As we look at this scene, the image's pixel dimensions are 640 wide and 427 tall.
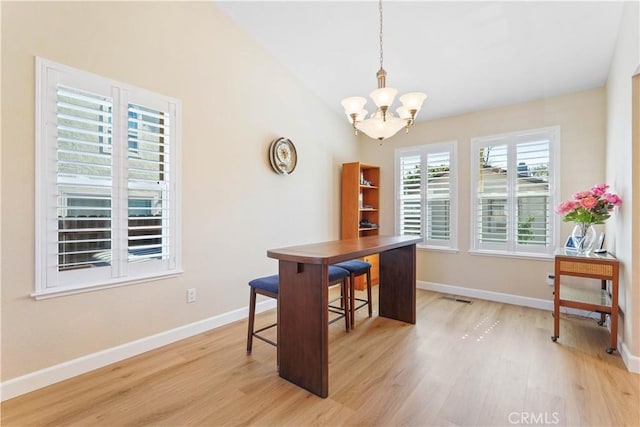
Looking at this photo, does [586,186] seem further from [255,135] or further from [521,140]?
[255,135]

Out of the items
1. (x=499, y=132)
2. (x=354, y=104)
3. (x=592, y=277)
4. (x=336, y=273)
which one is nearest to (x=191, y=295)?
(x=336, y=273)

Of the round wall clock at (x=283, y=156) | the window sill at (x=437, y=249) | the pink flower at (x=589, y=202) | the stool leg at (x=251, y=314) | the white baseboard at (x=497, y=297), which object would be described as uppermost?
the round wall clock at (x=283, y=156)

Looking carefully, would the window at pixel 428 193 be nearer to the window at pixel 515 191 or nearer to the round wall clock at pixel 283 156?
the window at pixel 515 191

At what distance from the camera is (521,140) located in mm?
3693

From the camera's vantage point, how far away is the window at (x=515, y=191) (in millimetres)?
3527

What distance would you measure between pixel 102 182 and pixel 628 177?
12.8ft

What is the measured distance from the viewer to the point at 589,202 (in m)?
2.56

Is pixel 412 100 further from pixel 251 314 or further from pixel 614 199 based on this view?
pixel 251 314

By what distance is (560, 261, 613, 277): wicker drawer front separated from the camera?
2443 mm

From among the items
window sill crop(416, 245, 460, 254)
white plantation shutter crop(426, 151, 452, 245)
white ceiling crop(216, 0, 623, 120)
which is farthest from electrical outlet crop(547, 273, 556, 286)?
white ceiling crop(216, 0, 623, 120)

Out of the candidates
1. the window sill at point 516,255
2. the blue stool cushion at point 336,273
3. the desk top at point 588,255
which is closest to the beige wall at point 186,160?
the blue stool cushion at point 336,273

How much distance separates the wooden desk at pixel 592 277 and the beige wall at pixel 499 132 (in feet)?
2.93

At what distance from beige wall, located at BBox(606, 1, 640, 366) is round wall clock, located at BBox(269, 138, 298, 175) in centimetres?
304
